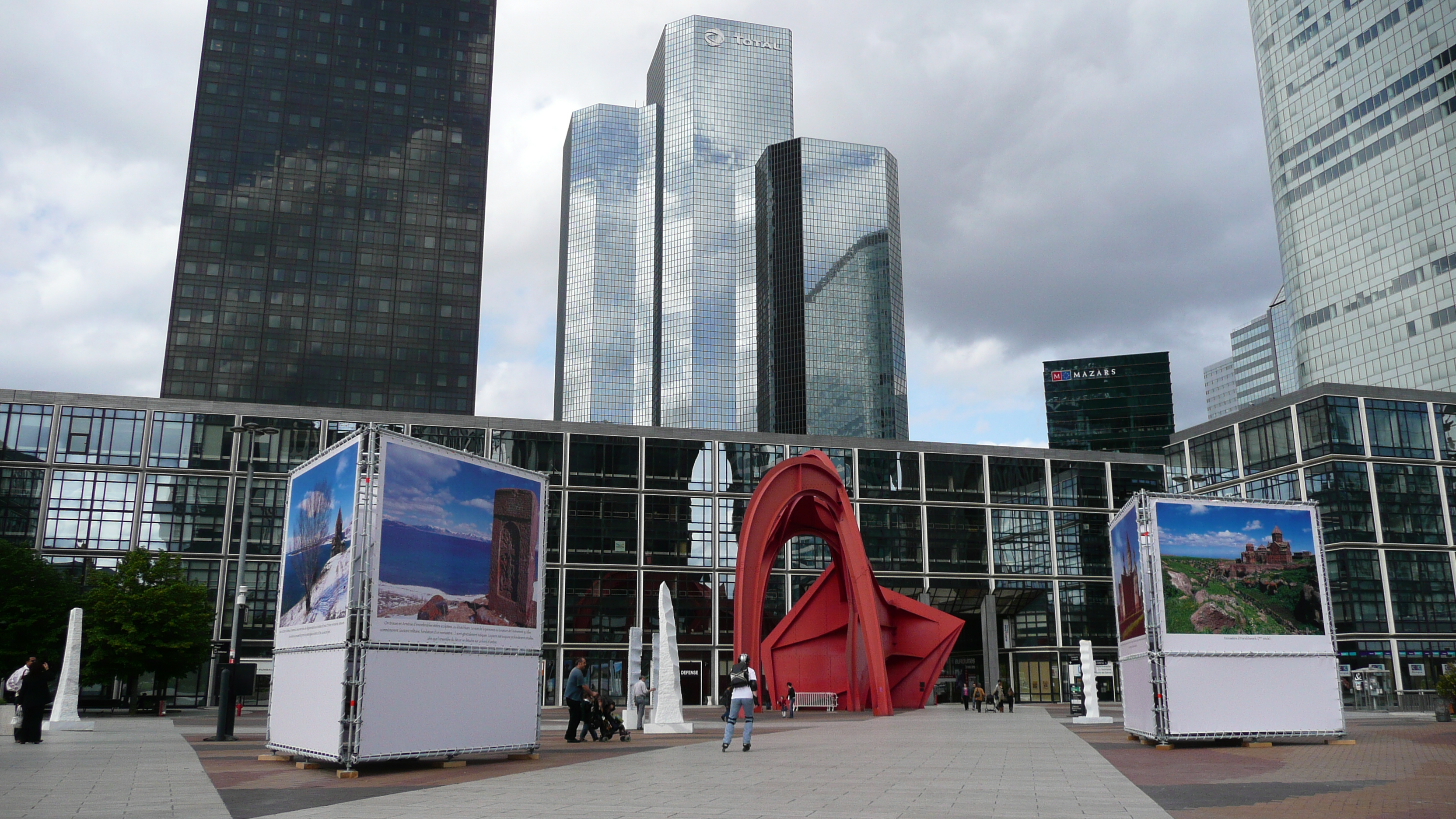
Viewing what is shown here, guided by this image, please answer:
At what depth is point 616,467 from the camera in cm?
6606

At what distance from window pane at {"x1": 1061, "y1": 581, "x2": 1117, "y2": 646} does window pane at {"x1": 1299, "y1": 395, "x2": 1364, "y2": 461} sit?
51.4ft

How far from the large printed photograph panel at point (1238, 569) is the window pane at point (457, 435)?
49.2m

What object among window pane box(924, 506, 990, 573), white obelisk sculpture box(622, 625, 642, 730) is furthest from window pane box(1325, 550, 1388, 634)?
white obelisk sculpture box(622, 625, 642, 730)

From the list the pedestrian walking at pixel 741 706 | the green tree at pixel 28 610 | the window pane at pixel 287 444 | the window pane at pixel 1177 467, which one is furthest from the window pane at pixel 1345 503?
the green tree at pixel 28 610

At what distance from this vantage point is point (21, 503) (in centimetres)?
5781

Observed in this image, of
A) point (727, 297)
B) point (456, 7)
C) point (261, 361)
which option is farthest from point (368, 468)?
point (727, 297)

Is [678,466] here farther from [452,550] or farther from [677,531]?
[452,550]

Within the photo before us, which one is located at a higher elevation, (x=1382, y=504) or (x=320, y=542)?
(x=1382, y=504)

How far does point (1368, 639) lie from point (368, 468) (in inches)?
2445

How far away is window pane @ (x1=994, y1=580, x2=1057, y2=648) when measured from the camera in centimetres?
6950

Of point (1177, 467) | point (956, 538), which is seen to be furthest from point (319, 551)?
point (1177, 467)

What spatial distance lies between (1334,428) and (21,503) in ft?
242

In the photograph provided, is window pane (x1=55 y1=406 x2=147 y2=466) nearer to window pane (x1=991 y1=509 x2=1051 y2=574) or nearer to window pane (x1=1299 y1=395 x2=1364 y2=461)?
window pane (x1=991 y1=509 x2=1051 y2=574)

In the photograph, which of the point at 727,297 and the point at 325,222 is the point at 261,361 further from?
the point at 727,297
